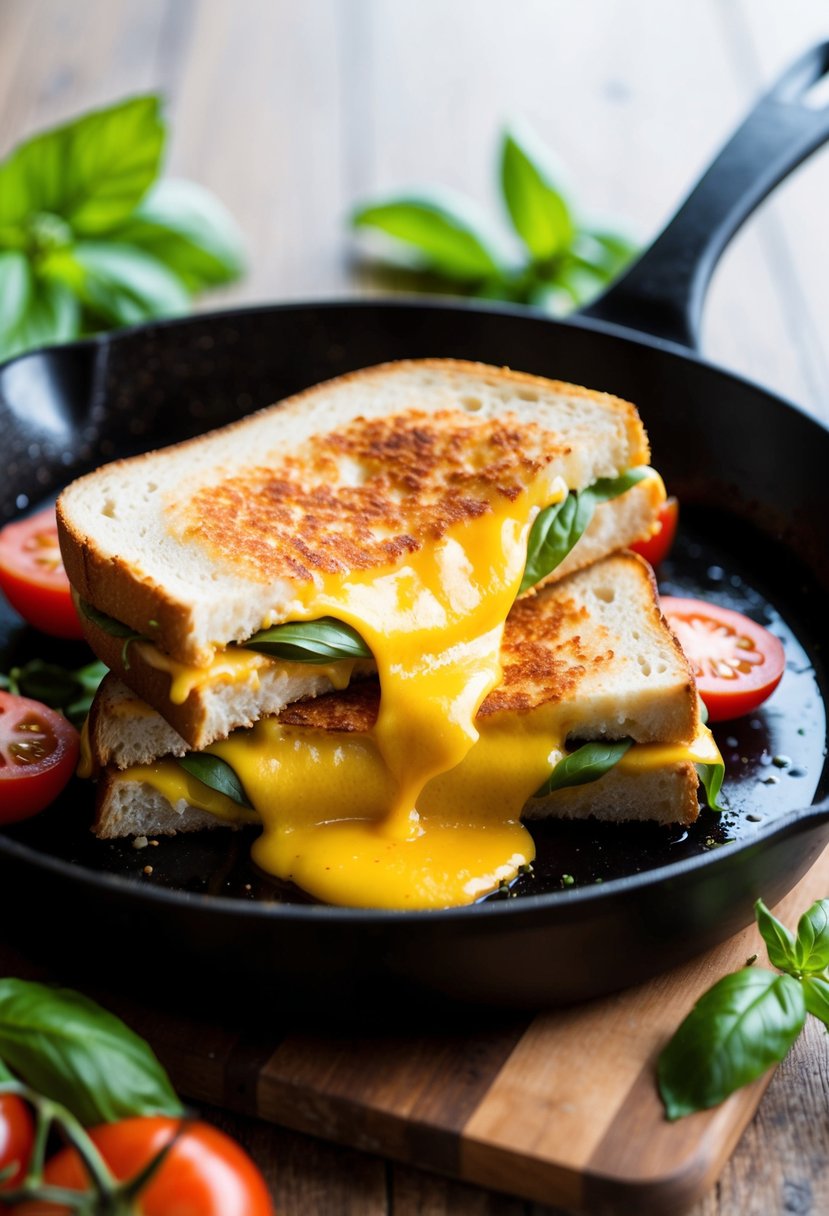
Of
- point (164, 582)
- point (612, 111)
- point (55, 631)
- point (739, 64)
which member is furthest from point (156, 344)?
point (739, 64)

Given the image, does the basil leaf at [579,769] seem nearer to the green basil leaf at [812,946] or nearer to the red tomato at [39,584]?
the green basil leaf at [812,946]

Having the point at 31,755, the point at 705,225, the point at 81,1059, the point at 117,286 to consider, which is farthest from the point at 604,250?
the point at 81,1059

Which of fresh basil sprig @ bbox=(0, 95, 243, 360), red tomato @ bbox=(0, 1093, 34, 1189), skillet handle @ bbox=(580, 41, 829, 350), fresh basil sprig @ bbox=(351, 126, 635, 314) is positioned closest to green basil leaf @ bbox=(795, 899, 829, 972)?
red tomato @ bbox=(0, 1093, 34, 1189)

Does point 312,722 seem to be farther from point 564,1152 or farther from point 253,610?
point 564,1152

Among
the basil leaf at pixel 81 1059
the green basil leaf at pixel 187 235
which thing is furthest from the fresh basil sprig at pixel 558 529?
the green basil leaf at pixel 187 235

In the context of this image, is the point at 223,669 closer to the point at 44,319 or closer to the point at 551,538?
the point at 551,538
